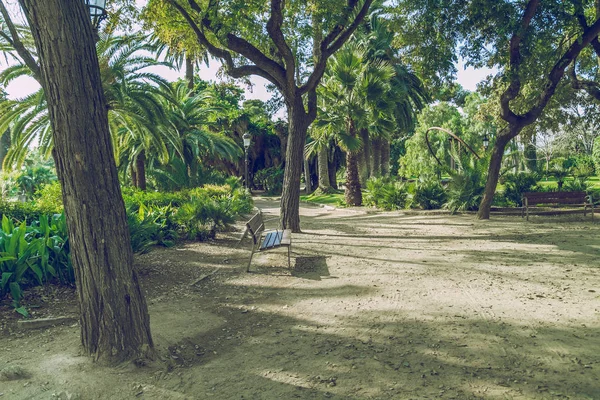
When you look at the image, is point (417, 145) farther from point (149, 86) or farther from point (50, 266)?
point (50, 266)

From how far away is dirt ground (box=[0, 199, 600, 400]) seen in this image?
3.46 metres

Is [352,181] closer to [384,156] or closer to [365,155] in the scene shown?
[365,155]

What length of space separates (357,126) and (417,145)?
22760 millimetres

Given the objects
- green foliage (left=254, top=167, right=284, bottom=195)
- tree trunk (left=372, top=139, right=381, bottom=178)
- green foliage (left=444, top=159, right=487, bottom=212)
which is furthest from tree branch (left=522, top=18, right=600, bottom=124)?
green foliage (left=254, top=167, right=284, bottom=195)

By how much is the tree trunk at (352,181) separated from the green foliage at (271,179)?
49.6ft

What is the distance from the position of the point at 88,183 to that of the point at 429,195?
49.4 feet

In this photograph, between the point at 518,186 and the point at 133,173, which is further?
the point at 133,173

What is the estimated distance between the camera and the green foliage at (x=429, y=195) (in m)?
17.2

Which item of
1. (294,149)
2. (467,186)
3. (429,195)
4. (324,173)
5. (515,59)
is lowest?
(429,195)

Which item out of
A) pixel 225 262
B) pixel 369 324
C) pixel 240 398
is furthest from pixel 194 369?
pixel 225 262

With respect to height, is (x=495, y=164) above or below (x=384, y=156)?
below

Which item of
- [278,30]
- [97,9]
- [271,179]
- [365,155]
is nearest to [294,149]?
[278,30]

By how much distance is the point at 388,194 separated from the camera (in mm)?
18344

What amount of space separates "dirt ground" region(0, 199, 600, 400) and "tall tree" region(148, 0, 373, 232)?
3240 mm
